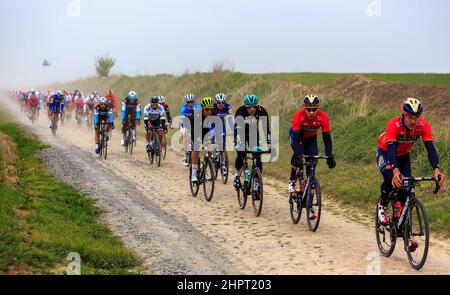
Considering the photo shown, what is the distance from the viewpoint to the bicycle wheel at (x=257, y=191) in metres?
11.2

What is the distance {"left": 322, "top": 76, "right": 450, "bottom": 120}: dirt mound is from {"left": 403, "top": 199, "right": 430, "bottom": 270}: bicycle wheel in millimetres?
18282

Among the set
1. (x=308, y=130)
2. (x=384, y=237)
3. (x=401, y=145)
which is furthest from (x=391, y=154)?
(x=308, y=130)

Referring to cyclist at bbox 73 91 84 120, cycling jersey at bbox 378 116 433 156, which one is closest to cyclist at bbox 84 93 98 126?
cyclist at bbox 73 91 84 120

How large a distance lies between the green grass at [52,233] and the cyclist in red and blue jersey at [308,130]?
10.9ft

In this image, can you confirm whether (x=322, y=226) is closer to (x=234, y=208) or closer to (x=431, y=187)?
(x=234, y=208)

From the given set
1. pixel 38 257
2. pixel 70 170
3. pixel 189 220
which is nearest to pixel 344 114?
pixel 70 170

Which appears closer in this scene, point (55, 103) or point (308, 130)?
point (308, 130)

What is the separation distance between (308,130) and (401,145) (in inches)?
95.2

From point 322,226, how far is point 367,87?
22.5 metres

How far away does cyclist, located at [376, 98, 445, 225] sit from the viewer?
7.75 m

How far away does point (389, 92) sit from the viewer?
99.6 ft

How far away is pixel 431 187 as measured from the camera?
1309 cm

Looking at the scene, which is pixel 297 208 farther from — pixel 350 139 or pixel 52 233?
pixel 350 139

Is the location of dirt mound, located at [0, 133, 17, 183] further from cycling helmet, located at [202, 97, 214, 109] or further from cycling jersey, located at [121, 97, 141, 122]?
cycling helmet, located at [202, 97, 214, 109]
